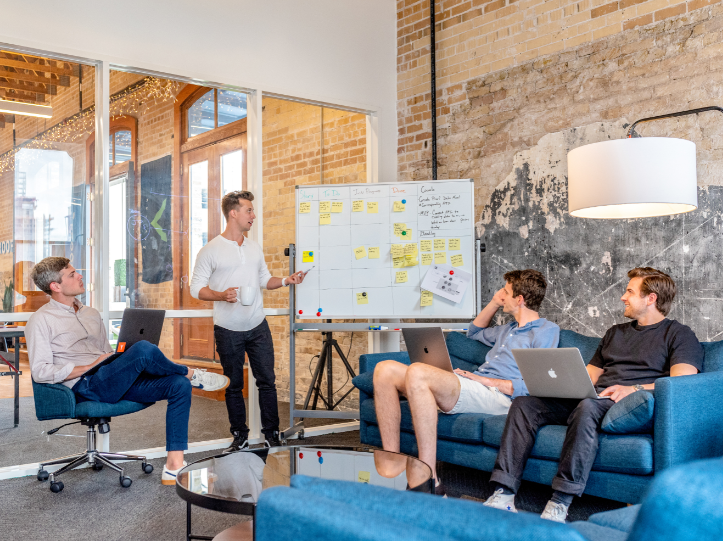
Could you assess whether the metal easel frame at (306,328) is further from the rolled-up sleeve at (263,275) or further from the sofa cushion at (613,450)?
the sofa cushion at (613,450)

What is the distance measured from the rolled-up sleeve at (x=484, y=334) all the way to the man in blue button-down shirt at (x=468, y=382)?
0.14 metres

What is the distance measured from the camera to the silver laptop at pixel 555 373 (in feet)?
9.34

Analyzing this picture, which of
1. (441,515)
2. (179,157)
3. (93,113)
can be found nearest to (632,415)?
(441,515)

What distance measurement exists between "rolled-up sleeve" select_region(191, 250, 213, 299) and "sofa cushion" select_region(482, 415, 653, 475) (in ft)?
7.50

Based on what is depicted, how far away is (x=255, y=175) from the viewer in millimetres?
4734

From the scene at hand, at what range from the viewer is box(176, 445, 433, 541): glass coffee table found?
2.05 meters

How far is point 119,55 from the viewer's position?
4141 millimetres

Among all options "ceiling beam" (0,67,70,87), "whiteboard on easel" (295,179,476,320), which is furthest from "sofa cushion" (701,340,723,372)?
"ceiling beam" (0,67,70,87)

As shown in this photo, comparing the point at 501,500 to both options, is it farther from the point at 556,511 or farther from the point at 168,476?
the point at 168,476

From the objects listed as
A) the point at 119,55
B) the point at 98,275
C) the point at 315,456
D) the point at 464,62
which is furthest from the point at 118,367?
the point at 464,62

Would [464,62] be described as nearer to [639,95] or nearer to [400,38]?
[400,38]

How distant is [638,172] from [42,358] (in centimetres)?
302

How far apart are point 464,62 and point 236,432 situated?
3197mm

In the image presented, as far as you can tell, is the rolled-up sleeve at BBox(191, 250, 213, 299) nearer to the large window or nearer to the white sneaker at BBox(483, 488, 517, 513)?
the large window
